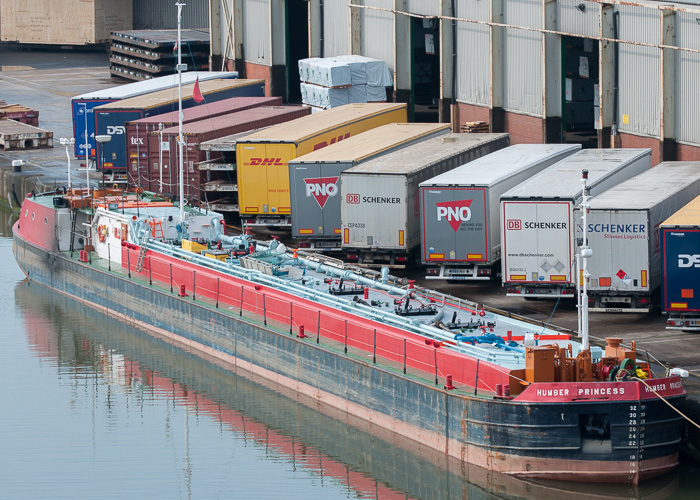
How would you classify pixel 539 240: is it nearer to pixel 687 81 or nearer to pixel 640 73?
pixel 687 81

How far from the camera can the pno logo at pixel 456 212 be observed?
3691 centimetres

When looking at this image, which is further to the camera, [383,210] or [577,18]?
[577,18]

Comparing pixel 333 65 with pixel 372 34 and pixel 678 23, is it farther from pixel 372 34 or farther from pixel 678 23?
pixel 678 23

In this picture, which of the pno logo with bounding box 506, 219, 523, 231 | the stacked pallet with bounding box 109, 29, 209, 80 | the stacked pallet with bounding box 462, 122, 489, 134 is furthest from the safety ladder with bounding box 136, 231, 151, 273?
the stacked pallet with bounding box 109, 29, 209, 80

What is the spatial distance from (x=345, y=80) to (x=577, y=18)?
1221cm

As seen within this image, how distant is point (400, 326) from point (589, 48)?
80.2 ft

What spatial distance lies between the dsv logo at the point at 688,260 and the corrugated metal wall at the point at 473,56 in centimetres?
1817

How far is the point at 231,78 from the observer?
201 ft

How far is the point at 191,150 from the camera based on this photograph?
46.2 metres

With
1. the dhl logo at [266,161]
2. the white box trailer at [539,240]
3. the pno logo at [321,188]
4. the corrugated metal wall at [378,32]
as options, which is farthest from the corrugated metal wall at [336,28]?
the white box trailer at [539,240]

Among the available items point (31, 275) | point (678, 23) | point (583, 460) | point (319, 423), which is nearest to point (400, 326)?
point (319, 423)

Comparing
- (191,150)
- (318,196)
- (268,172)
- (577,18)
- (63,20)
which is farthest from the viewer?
(63,20)

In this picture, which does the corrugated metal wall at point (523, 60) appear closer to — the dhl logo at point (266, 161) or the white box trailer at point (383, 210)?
the white box trailer at point (383, 210)

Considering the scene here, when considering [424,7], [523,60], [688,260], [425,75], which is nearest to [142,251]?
[688,260]
